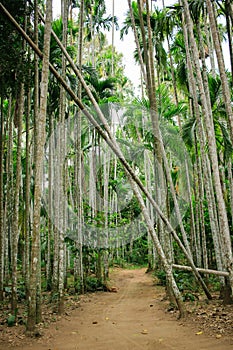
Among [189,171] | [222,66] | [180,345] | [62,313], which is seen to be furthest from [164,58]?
[180,345]

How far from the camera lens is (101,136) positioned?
8.55 metres

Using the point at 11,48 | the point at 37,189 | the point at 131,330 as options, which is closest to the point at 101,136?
the point at 11,48

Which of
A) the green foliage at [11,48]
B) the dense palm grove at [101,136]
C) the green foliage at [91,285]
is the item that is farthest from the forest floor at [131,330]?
the green foliage at [11,48]

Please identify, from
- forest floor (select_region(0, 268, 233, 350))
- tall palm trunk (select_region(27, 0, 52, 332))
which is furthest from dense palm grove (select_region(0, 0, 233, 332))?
forest floor (select_region(0, 268, 233, 350))

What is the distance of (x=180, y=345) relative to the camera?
446 centimetres

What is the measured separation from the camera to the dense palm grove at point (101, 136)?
19.1 feet

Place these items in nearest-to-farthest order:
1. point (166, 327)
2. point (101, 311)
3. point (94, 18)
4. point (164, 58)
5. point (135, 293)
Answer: point (166, 327) < point (101, 311) < point (135, 293) < point (164, 58) < point (94, 18)

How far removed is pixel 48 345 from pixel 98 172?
9894mm

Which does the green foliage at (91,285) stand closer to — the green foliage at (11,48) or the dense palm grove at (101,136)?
the dense palm grove at (101,136)

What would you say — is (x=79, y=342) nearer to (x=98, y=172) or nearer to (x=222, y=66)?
(x=222, y=66)

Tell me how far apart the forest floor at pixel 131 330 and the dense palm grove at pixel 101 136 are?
1.14 feet

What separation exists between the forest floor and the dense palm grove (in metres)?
0.35

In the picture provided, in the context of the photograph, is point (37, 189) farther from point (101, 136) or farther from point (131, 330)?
point (101, 136)

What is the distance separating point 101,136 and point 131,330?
476 cm
